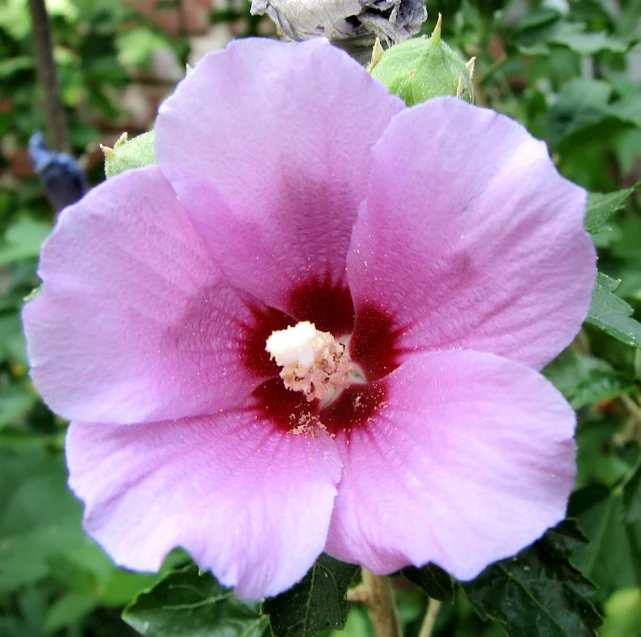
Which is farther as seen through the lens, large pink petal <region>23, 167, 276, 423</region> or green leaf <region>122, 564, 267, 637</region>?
green leaf <region>122, 564, 267, 637</region>

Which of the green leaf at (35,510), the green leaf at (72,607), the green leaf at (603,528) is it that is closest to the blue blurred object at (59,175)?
the green leaf at (35,510)

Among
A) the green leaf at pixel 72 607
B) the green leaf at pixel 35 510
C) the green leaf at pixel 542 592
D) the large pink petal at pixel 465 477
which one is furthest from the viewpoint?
the green leaf at pixel 35 510

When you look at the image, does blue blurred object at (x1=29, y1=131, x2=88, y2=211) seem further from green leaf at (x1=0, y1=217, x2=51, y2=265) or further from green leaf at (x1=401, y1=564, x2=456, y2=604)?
green leaf at (x1=401, y1=564, x2=456, y2=604)

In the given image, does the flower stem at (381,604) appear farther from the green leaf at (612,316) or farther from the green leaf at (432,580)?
the green leaf at (612,316)

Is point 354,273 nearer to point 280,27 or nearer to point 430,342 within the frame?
point 430,342

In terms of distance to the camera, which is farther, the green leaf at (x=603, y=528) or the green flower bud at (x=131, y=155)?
the green leaf at (x=603, y=528)

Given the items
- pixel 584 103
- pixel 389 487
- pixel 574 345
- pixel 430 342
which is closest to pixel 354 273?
pixel 430 342

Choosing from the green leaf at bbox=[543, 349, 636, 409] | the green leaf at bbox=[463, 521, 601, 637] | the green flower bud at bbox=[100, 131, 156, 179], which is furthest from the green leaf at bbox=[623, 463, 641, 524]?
the green flower bud at bbox=[100, 131, 156, 179]
